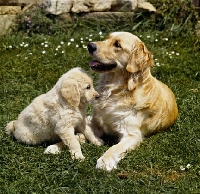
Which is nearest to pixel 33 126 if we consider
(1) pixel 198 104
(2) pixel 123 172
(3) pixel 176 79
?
(2) pixel 123 172

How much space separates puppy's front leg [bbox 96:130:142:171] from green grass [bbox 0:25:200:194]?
7 cm

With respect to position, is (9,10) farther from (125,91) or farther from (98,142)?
(98,142)

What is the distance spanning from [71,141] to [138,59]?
1161mm

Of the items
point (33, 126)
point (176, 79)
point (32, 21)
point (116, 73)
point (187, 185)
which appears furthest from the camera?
point (32, 21)

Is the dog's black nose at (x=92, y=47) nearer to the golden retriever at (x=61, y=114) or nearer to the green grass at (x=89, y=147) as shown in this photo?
the golden retriever at (x=61, y=114)

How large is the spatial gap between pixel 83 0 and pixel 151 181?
18.8 feet

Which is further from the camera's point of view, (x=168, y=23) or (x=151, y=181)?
(x=168, y=23)

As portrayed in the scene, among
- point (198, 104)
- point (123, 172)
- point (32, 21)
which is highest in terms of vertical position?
point (123, 172)

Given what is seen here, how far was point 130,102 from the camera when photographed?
545 centimetres

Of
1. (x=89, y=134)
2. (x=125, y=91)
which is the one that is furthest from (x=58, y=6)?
(x=89, y=134)

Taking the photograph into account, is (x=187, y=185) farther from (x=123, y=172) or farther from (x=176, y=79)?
(x=176, y=79)

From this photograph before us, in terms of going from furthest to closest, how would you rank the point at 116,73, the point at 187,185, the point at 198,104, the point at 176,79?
the point at 176,79, the point at 198,104, the point at 116,73, the point at 187,185

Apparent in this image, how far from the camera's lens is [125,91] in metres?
5.49

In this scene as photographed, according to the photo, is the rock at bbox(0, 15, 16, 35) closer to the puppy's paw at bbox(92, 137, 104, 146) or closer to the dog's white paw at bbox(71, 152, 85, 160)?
the puppy's paw at bbox(92, 137, 104, 146)
